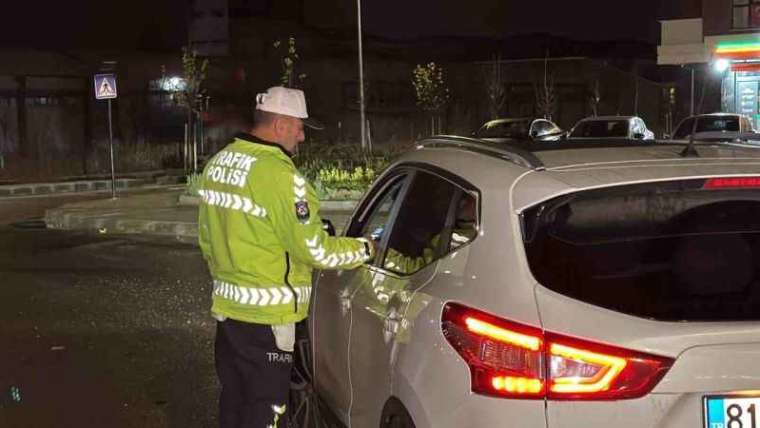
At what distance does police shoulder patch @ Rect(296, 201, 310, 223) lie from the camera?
356 cm

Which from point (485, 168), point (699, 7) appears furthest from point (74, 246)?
point (699, 7)

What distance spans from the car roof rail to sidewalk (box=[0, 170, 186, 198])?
21789mm

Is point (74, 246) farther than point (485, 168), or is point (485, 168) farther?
point (74, 246)

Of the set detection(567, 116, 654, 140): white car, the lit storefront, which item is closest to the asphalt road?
detection(567, 116, 654, 140): white car

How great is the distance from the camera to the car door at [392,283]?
3174 mm

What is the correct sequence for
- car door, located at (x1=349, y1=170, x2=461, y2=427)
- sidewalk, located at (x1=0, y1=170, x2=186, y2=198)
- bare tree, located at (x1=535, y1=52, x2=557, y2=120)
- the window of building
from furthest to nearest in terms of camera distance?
bare tree, located at (x1=535, y1=52, x2=557, y2=120), the window of building, sidewalk, located at (x1=0, y1=170, x2=186, y2=198), car door, located at (x1=349, y1=170, x2=461, y2=427)

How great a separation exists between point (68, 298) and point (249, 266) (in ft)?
21.4

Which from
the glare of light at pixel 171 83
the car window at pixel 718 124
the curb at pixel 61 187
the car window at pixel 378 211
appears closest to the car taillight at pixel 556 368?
the car window at pixel 378 211

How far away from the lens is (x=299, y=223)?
140 inches

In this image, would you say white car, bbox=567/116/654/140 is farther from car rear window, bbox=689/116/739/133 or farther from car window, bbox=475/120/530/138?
car window, bbox=475/120/530/138

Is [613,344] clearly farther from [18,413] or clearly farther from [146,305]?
[146,305]

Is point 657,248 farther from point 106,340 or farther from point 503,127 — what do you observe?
point 503,127

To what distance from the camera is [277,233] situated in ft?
11.9

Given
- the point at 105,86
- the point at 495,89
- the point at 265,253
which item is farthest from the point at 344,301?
the point at 495,89
